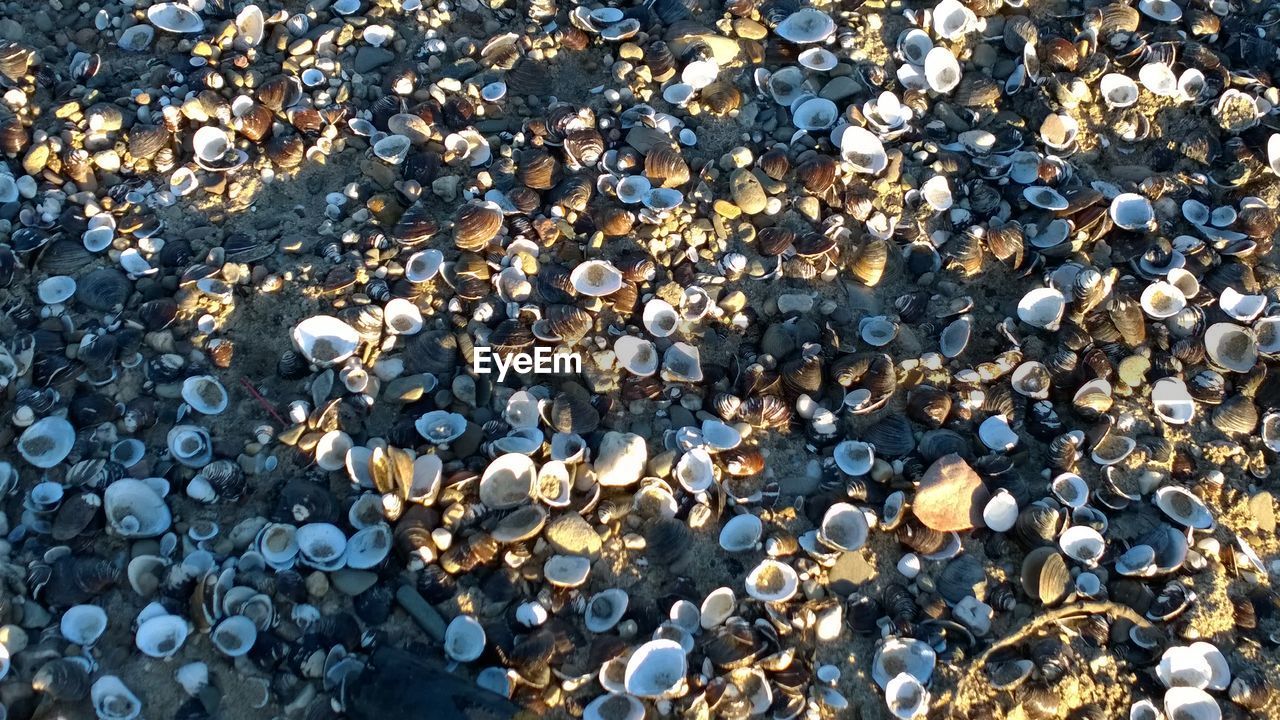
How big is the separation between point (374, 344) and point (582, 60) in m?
1.67

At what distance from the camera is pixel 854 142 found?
12.8 ft

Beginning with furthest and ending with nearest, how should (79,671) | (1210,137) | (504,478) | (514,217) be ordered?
(1210,137) → (514,217) → (504,478) → (79,671)

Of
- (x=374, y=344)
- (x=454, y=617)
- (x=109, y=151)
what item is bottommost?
(x=454, y=617)

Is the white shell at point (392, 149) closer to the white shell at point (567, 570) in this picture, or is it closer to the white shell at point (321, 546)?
the white shell at point (321, 546)

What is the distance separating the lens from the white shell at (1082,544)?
3.09 meters

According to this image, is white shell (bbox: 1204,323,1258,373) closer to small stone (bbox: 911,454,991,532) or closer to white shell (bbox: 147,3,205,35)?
small stone (bbox: 911,454,991,532)

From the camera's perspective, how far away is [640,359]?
3.40 meters

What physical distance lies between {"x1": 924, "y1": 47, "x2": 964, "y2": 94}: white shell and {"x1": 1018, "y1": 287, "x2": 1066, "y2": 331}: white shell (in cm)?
109

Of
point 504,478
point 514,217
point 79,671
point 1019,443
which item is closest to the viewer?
point 79,671

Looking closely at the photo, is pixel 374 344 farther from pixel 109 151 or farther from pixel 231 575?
pixel 109 151

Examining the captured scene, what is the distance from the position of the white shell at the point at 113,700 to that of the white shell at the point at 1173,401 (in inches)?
136

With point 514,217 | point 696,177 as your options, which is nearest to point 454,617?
point 514,217

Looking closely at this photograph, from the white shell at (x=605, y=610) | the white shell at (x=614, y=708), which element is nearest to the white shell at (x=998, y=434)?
the white shell at (x=605, y=610)

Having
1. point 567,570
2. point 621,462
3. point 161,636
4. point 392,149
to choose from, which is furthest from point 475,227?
point 161,636
